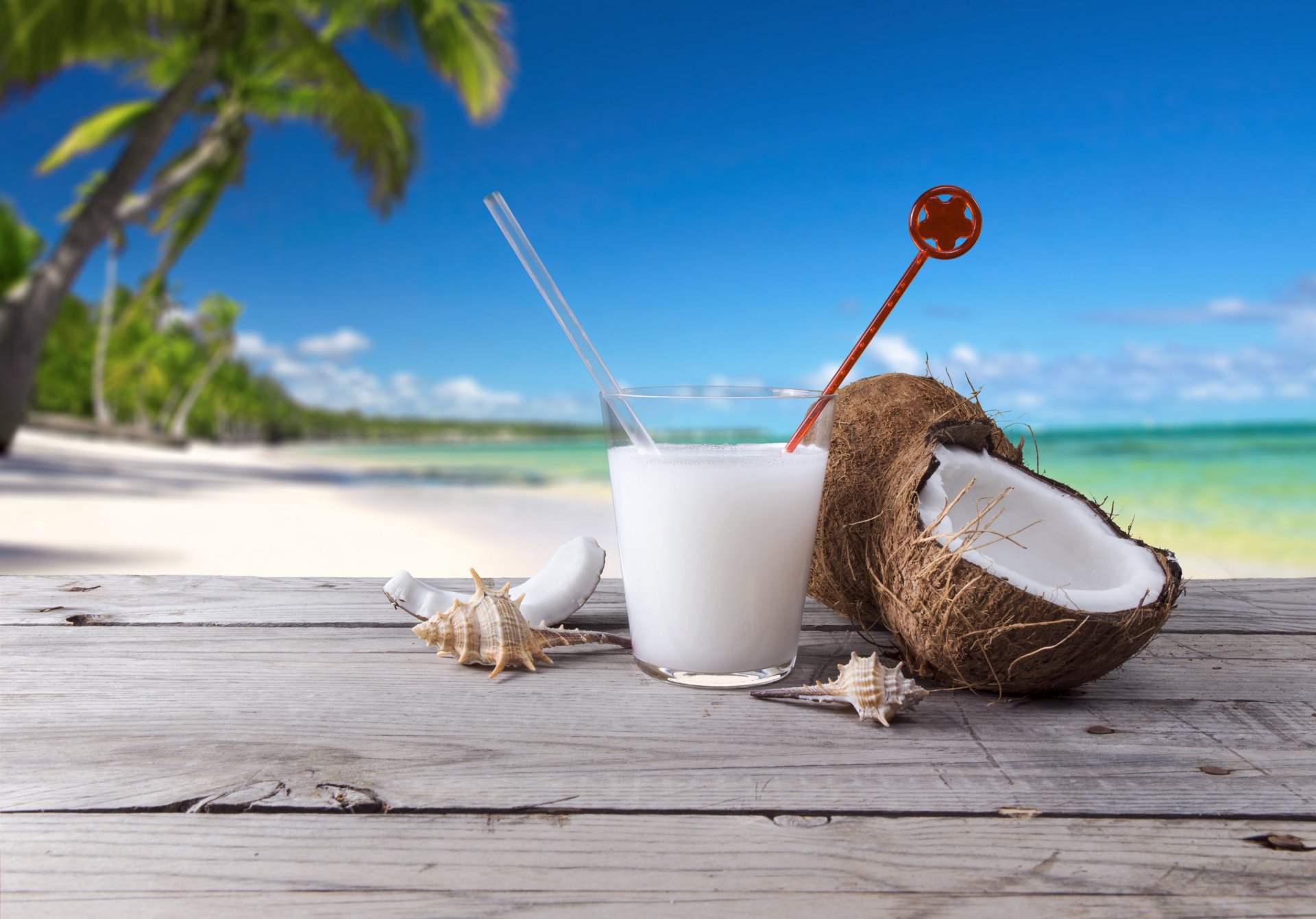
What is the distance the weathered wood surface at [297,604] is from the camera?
1591 millimetres

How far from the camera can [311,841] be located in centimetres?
84

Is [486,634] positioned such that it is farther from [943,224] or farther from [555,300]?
[943,224]

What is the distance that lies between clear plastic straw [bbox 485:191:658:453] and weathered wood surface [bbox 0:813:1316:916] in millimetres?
591

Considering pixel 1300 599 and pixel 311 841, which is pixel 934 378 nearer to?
pixel 1300 599

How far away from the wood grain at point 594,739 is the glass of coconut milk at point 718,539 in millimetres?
64

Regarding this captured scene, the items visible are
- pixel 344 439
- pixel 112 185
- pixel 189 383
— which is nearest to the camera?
pixel 112 185

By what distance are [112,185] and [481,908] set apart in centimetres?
1117

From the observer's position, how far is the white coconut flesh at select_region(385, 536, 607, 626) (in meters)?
1.47

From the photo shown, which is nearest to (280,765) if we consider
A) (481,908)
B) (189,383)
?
(481,908)

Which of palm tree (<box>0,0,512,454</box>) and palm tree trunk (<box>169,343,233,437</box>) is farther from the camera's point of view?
palm tree trunk (<box>169,343,233,437</box>)

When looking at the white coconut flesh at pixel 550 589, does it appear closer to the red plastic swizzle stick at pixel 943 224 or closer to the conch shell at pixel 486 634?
the conch shell at pixel 486 634

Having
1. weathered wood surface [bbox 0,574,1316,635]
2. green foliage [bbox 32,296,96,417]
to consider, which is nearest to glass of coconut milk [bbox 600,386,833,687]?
weathered wood surface [bbox 0,574,1316,635]

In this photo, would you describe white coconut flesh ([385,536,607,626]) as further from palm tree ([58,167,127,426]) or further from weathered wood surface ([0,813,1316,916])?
palm tree ([58,167,127,426])

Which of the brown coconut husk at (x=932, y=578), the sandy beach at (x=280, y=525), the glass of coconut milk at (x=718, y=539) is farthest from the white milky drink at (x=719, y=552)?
the sandy beach at (x=280, y=525)
